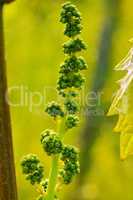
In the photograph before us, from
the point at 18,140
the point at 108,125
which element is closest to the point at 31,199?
the point at 18,140

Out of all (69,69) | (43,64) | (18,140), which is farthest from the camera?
(43,64)

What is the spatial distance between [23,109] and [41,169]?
4.78m

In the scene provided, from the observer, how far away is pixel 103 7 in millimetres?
5648

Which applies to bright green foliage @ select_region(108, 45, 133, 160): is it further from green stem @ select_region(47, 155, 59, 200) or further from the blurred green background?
the blurred green background

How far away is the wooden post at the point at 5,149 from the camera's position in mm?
1253

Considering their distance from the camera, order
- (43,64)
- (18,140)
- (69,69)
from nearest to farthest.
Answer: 1. (69,69)
2. (18,140)
3. (43,64)

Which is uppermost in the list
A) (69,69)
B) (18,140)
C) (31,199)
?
(69,69)

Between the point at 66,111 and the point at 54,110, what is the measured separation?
19mm

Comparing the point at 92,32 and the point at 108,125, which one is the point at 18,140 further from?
the point at 92,32

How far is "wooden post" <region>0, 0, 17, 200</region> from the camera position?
1.25m

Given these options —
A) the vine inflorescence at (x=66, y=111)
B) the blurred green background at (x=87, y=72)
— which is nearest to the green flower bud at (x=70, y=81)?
the vine inflorescence at (x=66, y=111)

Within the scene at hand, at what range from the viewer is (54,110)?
4.01ft

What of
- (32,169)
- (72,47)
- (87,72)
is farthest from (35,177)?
(87,72)

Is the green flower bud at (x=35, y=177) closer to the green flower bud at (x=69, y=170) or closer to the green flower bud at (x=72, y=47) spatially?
the green flower bud at (x=69, y=170)
